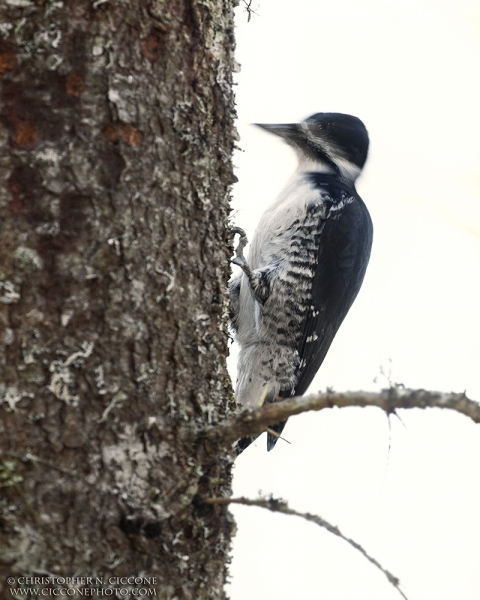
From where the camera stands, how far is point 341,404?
3.97 feet

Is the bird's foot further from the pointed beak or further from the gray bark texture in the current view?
the gray bark texture

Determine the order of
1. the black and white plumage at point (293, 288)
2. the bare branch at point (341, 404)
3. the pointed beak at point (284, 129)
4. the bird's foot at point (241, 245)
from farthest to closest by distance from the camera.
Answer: the pointed beak at point (284, 129), the black and white plumage at point (293, 288), the bird's foot at point (241, 245), the bare branch at point (341, 404)

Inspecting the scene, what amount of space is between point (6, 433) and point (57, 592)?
268 millimetres

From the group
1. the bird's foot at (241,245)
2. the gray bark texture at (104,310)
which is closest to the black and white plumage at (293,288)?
the bird's foot at (241,245)

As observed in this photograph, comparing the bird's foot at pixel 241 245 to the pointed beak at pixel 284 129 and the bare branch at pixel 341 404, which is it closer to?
the pointed beak at pixel 284 129

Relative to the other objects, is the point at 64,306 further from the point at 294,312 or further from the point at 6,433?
the point at 294,312

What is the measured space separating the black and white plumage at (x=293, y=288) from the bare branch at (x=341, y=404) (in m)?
1.73

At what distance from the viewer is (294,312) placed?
10.4 ft

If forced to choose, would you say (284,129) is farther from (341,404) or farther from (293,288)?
(341,404)

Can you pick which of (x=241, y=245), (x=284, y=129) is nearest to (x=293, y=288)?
(x=241, y=245)

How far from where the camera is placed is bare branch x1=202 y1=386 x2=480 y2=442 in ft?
3.76

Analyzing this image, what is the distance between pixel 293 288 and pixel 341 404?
1963 millimetres

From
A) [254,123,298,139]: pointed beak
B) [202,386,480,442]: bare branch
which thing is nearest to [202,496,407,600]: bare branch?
[202,386,480,442]: bare branch

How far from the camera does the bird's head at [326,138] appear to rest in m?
3.62
